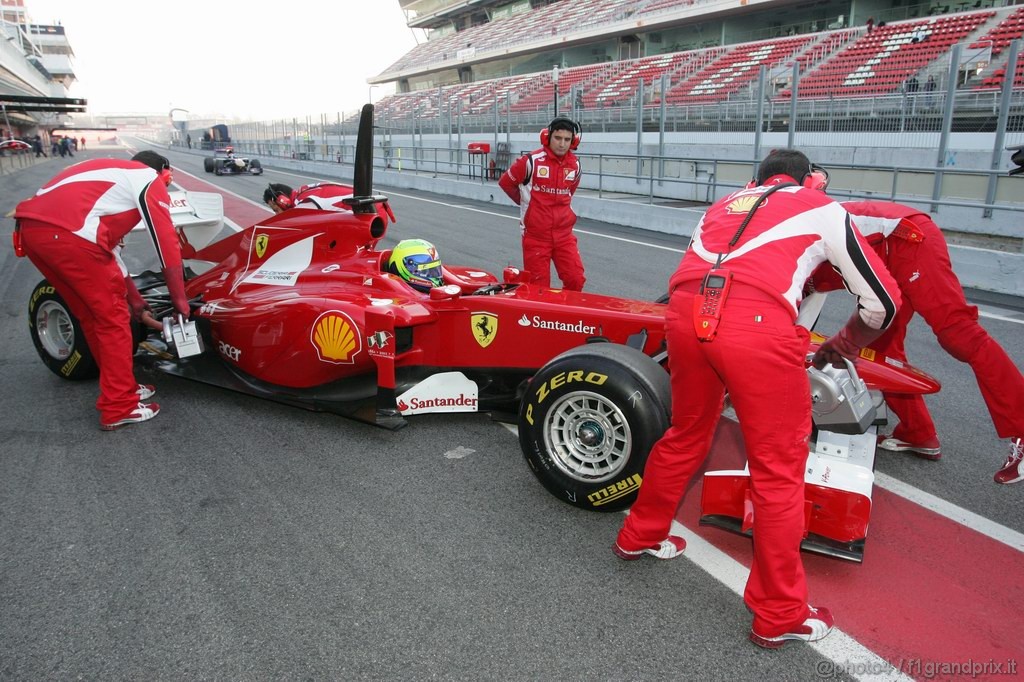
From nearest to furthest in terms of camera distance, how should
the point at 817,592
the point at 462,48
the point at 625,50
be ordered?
1. the point at 817,592
2. the point at 625,50
3. the point at 462,48

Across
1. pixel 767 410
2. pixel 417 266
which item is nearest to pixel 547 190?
pixel 417 266

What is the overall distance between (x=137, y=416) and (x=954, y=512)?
4.51 meters

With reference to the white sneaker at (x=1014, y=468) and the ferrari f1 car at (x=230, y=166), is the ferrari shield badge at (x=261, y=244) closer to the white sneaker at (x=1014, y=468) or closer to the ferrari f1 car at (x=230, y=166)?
the white sneaker at (x=1014, y=468)

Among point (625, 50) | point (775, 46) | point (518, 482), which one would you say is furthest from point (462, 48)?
point (518, 482)

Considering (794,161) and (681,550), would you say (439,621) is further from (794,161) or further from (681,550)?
(794,161)

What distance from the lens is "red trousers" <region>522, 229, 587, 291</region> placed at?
20.9 feet

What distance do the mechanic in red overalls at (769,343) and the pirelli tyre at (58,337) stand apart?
4428 millimetres

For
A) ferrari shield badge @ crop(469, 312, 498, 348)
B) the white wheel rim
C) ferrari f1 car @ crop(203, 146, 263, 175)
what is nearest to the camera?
the white wheel rim

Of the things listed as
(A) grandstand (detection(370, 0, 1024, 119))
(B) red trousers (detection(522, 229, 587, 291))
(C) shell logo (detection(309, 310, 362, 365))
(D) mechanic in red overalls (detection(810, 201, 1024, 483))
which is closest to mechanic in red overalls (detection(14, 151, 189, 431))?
(C) shell logo (detection(309, 310, 362, 365))

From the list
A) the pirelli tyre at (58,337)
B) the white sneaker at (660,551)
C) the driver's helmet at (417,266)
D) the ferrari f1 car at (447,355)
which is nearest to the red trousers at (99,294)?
the ferrari f1 car at (447,355)

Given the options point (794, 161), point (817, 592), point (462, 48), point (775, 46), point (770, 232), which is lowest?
point (817, 592)

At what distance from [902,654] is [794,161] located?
186 centimetres

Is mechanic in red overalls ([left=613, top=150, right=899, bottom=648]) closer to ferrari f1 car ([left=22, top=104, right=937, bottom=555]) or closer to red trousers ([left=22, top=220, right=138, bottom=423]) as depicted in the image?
ferrari f1 car ([left=22, top=104, right=937, bottom=555])

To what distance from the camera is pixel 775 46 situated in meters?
23.2
